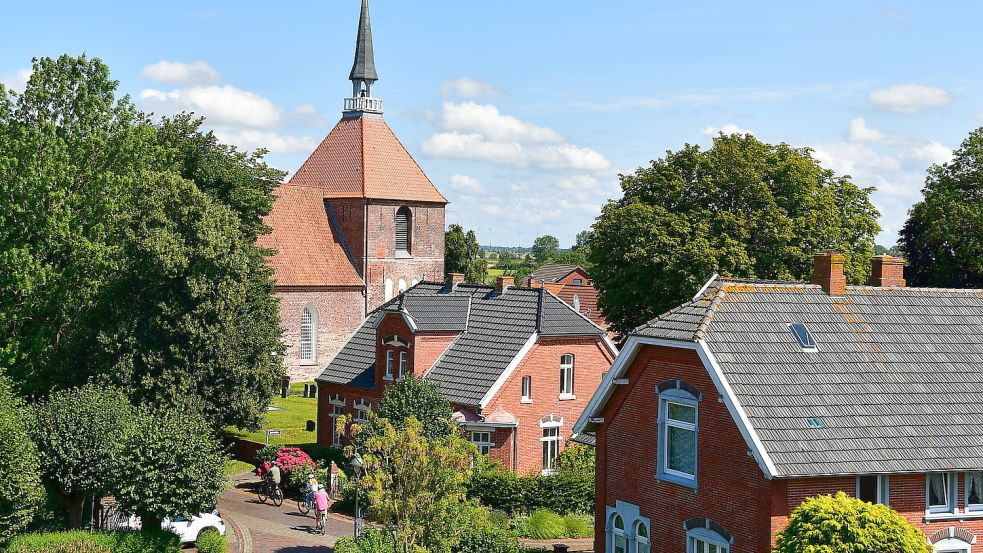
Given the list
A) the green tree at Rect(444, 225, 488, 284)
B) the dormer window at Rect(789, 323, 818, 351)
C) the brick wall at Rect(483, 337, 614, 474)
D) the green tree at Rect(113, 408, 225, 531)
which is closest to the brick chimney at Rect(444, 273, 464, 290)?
the brick wall at Rect(483, 337, 614, 474)

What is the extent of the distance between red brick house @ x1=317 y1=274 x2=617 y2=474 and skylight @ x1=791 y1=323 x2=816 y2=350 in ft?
54.0

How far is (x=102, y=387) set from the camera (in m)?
38.1

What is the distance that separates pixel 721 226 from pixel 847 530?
2860 centimetres

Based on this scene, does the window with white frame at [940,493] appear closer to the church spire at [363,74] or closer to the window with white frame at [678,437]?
the window with white frame at [678,437]

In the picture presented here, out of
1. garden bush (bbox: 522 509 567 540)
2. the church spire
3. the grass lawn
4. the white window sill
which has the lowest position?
garden bush (bbox: 522 509 567 540)

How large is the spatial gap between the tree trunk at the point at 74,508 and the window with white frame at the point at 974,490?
24347 millimetres

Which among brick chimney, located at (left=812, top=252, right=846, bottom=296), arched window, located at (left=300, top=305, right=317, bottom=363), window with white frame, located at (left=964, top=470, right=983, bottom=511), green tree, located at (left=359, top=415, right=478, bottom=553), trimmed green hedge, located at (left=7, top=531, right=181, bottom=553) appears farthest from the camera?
arched window, located at (left=300, top=305, right=317, bottom=363)

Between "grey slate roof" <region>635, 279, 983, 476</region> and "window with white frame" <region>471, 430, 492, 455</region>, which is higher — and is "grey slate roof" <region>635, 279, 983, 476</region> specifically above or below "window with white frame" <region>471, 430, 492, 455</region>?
above

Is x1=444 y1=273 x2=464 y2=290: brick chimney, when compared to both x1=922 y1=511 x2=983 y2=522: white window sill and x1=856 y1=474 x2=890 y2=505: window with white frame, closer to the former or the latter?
x1=856 y1=474 x2=890 y2=505: window with white frame

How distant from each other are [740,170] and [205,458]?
28415 millimetres

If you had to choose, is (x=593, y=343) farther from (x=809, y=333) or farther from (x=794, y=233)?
(x=809, y=333)

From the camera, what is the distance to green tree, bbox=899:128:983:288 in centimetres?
5509

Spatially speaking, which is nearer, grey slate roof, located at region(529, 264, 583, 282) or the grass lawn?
the grass lawn

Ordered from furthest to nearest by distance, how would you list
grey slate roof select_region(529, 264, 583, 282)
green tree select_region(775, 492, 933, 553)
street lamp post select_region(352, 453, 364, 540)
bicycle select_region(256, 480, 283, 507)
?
grey slate roof select_region(529, 264, 583, 282)
bicycle select_region(256, 480, 283, 507)
street lamp post select_region(352, 453, 364, 540)
green tree select_region(775, 492, 933, 553)
